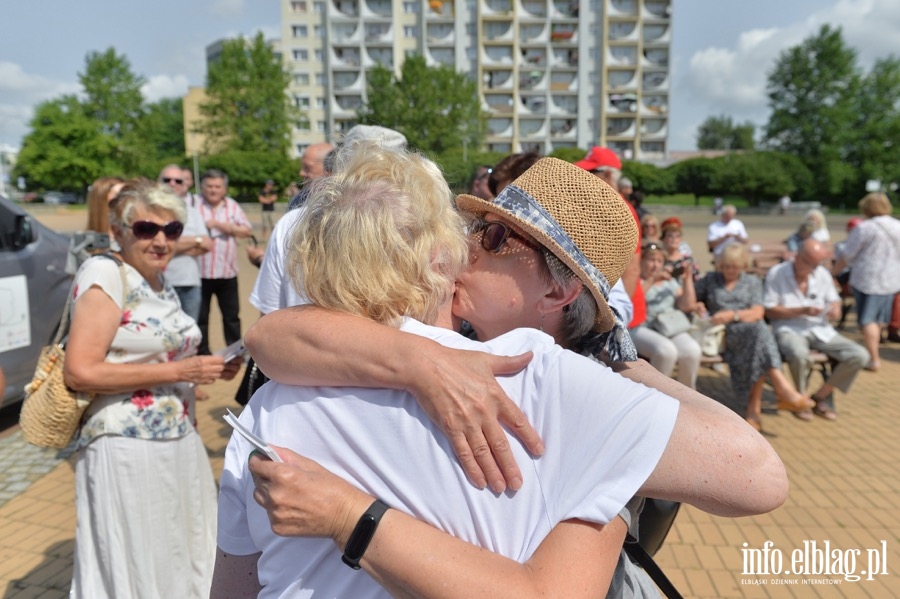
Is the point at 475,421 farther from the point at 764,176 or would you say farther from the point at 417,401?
the point at 764,176

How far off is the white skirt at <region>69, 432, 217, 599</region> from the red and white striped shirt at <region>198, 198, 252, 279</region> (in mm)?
4273

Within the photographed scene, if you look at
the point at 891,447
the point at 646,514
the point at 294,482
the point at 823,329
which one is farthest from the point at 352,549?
the point at 823,329

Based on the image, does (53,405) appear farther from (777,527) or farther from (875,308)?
(875,308)

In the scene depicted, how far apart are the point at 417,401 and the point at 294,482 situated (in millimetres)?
255

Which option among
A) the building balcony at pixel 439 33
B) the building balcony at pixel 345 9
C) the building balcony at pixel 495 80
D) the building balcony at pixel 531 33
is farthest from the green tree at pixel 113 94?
the building balcony at pixel 531 33

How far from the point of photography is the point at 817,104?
5553cm

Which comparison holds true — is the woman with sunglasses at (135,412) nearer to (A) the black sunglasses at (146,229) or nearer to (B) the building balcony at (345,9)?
(A) the black sunglasses at (146,229)

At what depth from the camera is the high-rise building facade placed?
6919 cm

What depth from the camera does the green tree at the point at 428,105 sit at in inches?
1818

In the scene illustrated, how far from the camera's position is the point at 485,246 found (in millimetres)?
1417

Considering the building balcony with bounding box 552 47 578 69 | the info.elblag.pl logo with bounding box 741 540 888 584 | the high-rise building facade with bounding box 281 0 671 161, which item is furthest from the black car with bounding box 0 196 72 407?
the building balcony with bounding box 552 47 578 69

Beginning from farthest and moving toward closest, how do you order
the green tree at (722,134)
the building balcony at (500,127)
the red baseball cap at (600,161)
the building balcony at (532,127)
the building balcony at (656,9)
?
the green tree at (722,134) → the building balcony at (500,127) → the building balcony at (532,127) → the building balcony at (656,9) → the red baseball cap at (600,161)

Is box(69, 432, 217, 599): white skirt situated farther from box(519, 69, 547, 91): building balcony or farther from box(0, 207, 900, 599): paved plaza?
box(519, 69, 547, 91): building balcony

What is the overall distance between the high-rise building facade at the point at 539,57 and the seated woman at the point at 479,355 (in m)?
70.3
